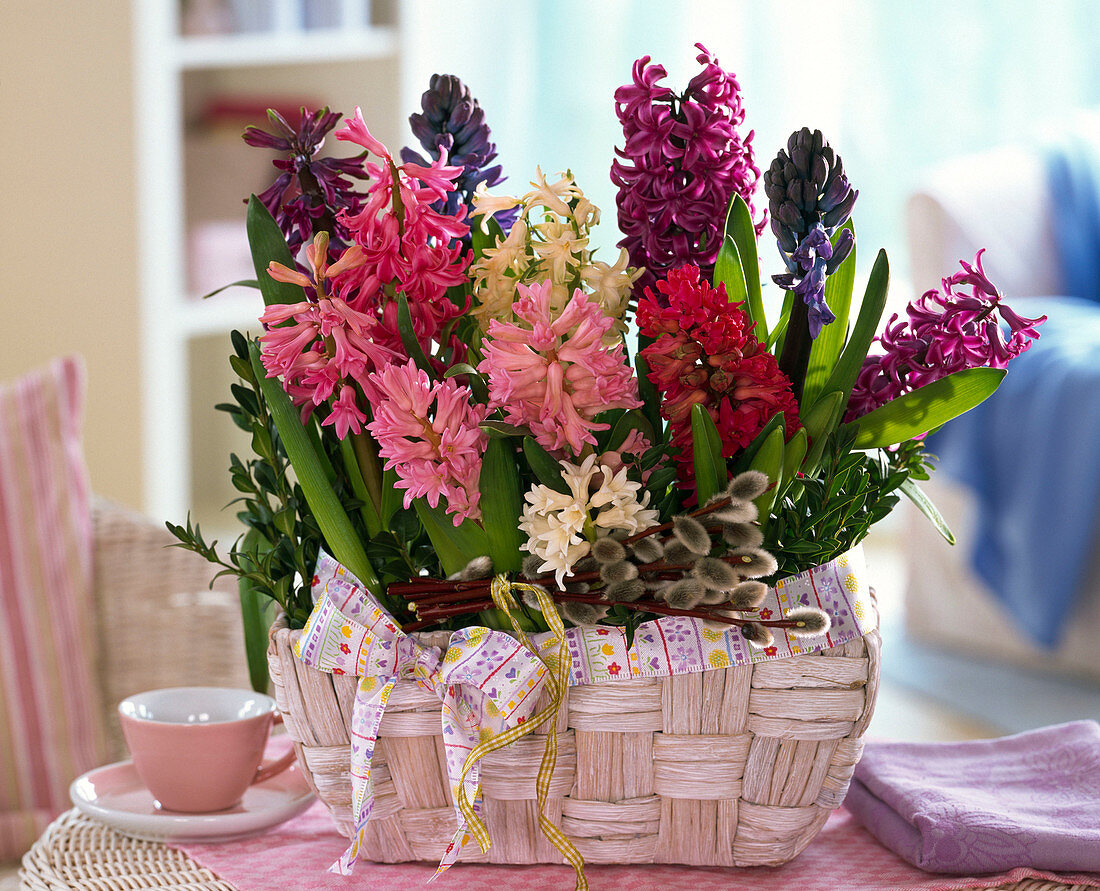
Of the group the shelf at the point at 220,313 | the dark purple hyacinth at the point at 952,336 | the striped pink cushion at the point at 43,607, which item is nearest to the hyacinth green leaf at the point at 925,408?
the dark purple hyacinth at the point at 952,336

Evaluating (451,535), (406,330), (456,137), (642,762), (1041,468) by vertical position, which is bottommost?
(1041,468)

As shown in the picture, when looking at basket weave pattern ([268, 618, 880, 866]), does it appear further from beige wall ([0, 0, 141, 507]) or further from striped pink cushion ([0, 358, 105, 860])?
beige wall ([0, 0, 141, 507])

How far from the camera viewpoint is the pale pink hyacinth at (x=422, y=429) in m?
0.54

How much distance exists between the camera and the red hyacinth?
538 millimetres

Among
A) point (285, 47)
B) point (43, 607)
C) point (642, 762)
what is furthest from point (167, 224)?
point (642, 762)

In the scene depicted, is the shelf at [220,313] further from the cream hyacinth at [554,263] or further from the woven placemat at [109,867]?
the cream hyacinth at [554,263]

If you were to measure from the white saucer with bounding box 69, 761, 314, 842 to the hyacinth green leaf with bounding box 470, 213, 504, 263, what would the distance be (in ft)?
1.17

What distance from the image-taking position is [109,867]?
69cm

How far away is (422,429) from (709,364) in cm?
13

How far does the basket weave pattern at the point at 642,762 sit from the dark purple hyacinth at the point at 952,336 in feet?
0.45

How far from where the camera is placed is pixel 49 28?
185 centimetres

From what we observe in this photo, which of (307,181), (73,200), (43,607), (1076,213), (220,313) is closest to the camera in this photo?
(307,181)

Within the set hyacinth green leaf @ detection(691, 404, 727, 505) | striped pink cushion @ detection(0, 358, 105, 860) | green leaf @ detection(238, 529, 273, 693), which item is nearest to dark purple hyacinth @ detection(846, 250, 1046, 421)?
hyacinth green leaf @ detection(691, 404, 727, 505)

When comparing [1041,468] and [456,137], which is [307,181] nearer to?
[456,137]
